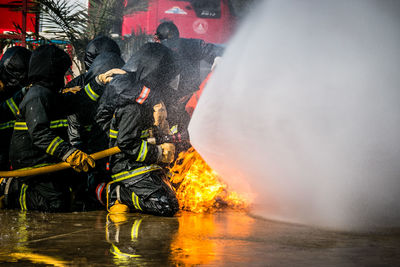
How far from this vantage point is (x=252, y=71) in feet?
14.8

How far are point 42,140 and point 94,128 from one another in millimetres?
1160

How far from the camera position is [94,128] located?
5961mm

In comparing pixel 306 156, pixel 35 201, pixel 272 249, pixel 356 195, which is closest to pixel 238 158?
pixel 306 156

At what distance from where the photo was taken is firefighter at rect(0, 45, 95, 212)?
15.9 feet

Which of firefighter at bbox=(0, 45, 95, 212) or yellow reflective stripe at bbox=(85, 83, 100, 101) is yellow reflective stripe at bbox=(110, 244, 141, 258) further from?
yellow reflective stripe at bbox=(85, 83, 100, 101)

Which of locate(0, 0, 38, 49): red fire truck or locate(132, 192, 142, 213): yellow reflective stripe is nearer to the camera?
locate(132, 192, 142, 213): yellow reflective stripe

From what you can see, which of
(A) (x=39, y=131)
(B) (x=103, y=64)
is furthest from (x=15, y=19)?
(A) (x=39, y=131)

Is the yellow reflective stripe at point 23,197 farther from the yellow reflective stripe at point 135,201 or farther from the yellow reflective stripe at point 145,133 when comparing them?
the yellow reflective stripe at point 145,133

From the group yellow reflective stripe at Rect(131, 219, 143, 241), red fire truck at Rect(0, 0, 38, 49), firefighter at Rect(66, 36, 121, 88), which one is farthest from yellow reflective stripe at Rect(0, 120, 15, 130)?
red fire truck at Rect(0, 0, 38, 49)

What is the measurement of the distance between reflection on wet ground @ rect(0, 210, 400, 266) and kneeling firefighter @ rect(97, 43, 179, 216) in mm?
280

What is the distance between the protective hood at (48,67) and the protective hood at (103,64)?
0.84 meters

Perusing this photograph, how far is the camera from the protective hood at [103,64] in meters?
6.14

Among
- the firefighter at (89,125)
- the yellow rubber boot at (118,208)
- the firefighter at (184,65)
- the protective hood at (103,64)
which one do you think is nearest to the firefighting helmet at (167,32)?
the firefighter at (184,65)

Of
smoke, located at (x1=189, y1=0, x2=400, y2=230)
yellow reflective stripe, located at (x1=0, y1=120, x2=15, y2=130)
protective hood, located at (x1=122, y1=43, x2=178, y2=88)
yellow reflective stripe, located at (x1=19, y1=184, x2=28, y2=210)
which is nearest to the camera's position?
smoke, located at (x1=189, y1=0, x2=400, y2=230)
